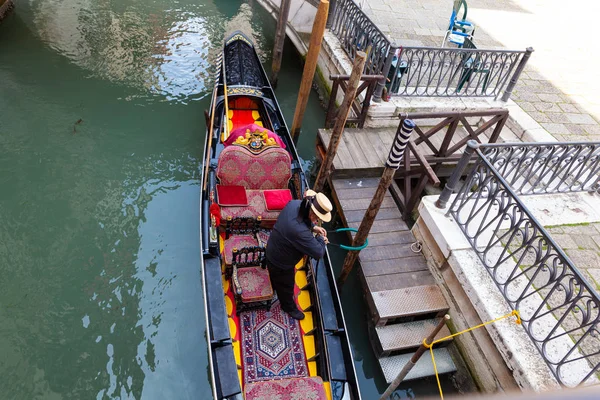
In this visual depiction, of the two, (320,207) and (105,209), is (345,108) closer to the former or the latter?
(320,207)

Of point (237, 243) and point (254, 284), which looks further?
point (237, 243)

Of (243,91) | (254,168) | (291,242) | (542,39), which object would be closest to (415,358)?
(291,242)

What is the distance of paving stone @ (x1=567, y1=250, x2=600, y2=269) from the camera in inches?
183

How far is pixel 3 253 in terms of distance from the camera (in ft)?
17.7

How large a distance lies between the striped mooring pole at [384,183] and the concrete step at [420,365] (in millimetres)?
1126

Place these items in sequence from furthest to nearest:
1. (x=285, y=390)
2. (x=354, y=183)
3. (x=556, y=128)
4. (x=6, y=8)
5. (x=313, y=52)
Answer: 1. (x=6, y=8)
2. (x=556, y=128)
3. (x=313, y=52)
4. (x=354, y=183)
5. (x=285, y=390)

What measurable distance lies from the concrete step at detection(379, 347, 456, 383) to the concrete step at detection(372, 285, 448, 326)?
1.32 feet

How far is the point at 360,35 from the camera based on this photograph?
762 centimetres

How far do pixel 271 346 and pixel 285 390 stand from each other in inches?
21.4

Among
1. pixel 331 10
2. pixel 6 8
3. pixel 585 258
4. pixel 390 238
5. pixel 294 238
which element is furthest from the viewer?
pixel 6 8

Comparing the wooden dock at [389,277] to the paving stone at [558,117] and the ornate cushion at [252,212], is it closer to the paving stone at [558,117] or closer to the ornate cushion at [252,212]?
the ornate cushion at [252,212]

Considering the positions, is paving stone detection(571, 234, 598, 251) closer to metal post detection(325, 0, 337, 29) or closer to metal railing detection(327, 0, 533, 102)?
metal railing detection(327, 0, 533, 102)

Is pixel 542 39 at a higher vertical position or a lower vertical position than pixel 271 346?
higher

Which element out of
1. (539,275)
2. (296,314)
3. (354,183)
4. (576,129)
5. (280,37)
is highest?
(576,129)
